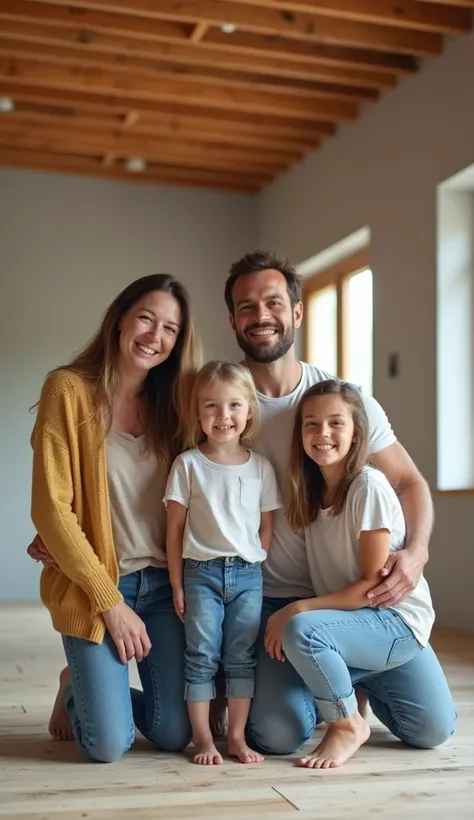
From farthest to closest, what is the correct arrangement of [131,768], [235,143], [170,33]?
[235,143] < [170,33] < [131,768]

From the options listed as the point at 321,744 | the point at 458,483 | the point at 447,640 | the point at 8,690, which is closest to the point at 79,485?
the point at 321,744

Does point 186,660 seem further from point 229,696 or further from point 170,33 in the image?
point 170,33

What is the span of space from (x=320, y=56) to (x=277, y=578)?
325 centimetres

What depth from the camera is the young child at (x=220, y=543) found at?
92.2 inches

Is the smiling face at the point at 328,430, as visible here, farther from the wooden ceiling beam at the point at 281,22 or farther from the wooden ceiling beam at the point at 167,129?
the wooden ceiling beam at the point at 167,129

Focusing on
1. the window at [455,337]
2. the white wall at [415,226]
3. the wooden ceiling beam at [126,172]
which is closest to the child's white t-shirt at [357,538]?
the white wall at [415,226]

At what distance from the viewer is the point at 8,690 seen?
10.7 feet

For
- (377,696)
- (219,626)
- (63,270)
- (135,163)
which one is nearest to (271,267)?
(219,626)

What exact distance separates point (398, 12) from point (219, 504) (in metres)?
3.02

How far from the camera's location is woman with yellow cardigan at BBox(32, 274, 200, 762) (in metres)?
2.32

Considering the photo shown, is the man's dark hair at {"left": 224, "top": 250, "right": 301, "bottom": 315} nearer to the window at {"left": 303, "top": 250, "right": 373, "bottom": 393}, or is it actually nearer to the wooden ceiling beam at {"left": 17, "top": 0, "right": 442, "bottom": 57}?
the wooden ceiling beam at {"left": 17, "top": 0, "right": 442, "bottom": 57}

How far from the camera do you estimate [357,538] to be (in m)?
2.37

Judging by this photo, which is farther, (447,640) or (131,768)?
(447,640)

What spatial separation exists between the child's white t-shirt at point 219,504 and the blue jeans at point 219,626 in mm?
39
